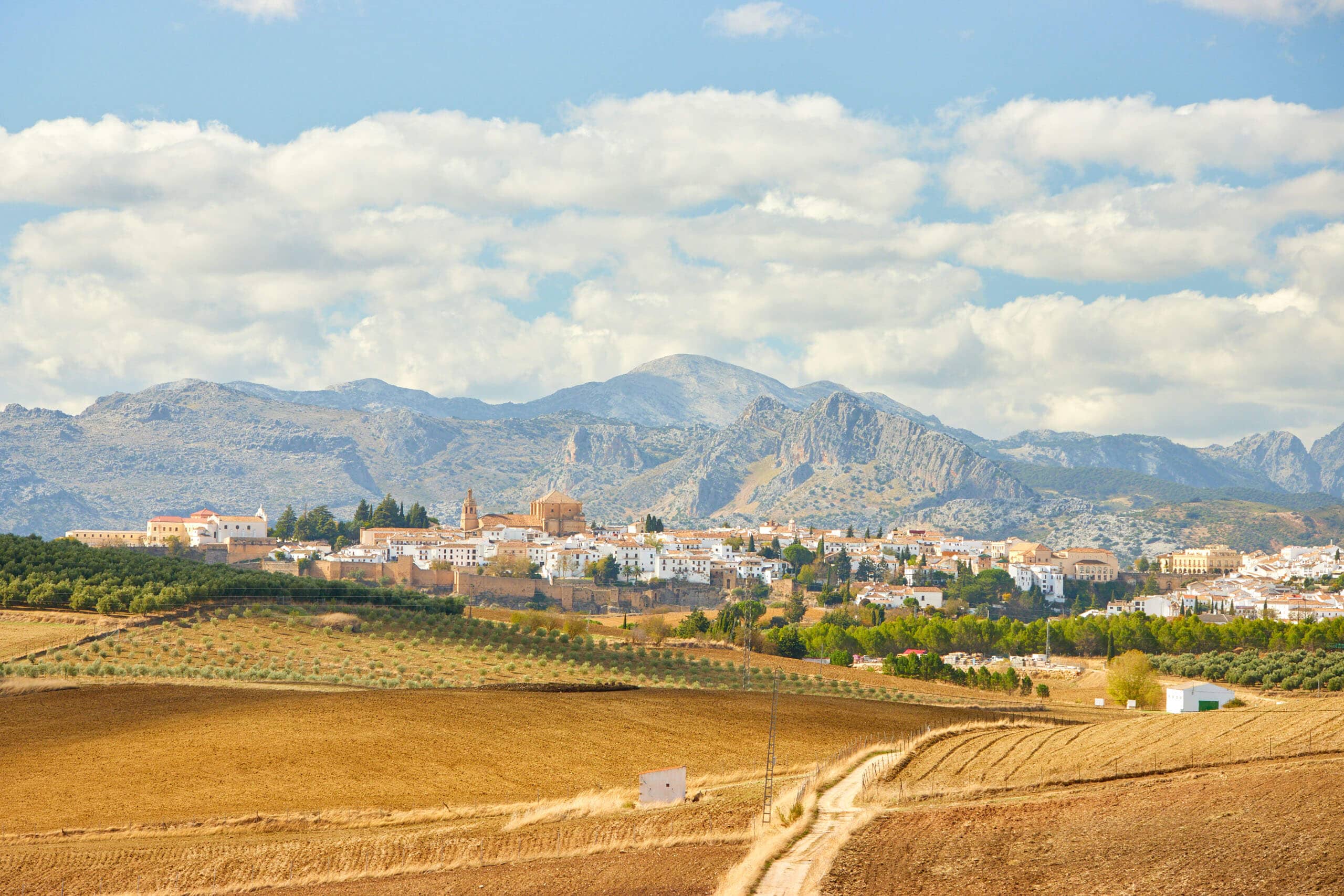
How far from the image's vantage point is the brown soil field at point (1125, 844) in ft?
58.8

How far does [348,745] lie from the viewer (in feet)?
112

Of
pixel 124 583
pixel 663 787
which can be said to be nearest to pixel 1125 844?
pixel 663 787

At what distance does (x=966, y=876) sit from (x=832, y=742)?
21.2 meters

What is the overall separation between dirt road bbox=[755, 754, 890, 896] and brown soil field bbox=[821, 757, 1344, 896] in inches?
11.7

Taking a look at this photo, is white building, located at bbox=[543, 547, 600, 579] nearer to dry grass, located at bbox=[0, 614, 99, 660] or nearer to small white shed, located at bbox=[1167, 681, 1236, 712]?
dry grass, located at bbox=[0, 614, 99, 660]

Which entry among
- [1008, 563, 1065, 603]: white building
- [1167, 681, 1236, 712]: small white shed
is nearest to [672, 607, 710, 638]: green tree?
[1167, 681, 1236, 712]: small white shed

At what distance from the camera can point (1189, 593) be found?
173 m

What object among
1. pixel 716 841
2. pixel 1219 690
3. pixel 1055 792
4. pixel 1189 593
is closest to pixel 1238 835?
A: pixel 1055 792

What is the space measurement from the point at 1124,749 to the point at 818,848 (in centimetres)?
1400

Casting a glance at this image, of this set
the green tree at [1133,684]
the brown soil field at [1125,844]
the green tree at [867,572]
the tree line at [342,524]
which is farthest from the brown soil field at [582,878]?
the green tree at [867,572]

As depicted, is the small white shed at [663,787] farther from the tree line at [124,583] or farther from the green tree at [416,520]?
the green tree at [416,520]

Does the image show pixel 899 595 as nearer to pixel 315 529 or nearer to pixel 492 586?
pixel 492 586

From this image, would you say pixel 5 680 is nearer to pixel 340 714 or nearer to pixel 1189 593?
pixel 340 714

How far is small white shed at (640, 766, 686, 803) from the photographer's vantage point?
2794cm
